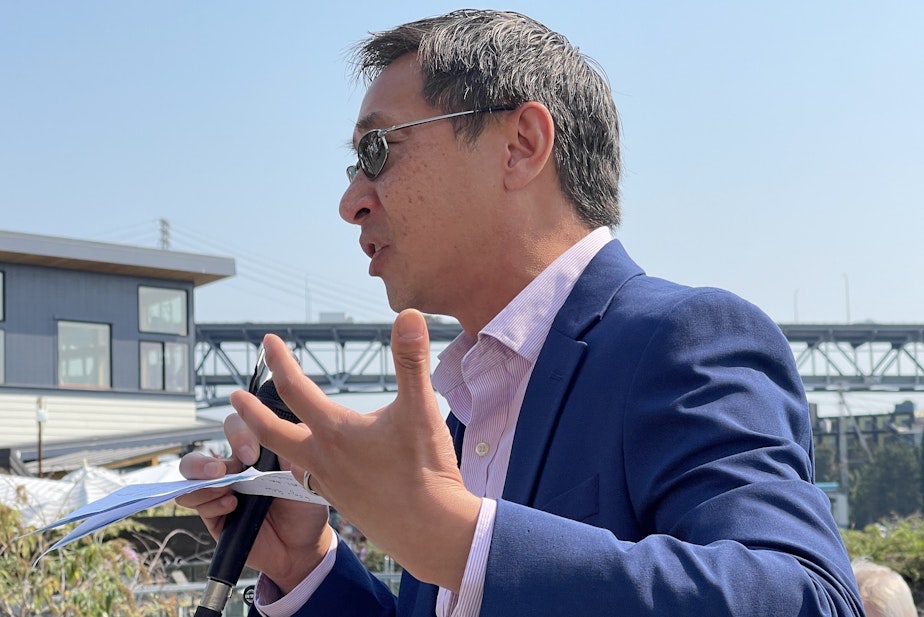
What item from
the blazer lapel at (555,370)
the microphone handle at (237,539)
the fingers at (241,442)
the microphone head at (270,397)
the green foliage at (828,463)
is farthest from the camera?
the green foliage at (828,463)

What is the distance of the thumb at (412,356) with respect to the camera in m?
1.25

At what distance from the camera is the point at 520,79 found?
2461mm

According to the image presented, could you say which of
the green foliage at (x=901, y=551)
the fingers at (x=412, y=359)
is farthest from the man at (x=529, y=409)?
the green foliage at (x=901, y=551)

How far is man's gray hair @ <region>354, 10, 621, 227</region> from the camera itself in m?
2.46

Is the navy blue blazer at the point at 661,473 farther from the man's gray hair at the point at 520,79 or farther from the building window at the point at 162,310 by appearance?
the building window at the point at 162,310

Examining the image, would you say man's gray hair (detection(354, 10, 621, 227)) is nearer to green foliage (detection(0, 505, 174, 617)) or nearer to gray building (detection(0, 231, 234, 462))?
green foliage (detection(0, 505, 174, 617))

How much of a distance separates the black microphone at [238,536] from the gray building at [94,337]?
26142 millimetres

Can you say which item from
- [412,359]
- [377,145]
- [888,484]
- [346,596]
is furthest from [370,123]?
[888,484]

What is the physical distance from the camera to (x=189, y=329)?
102 feet

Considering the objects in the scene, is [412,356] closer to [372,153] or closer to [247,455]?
[247,455]

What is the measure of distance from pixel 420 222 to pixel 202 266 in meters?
29.4

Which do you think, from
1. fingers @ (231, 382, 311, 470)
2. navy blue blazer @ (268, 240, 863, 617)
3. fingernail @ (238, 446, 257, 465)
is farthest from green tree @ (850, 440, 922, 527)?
fingers @ (231, 382, 311, 470)

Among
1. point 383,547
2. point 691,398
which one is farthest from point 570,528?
point 691,398

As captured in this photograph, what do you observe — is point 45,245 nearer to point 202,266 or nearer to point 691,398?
point 202,266
